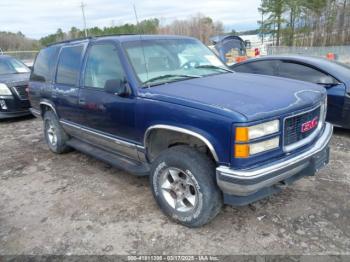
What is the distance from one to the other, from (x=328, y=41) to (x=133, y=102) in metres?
27.5

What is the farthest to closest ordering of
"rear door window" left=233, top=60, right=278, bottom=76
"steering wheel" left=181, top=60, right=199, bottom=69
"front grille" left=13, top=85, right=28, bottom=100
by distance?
1. "front grille" left=13, top=85, right=28, bottom=100
2. "rear door window" left=233, top=60, right=278, bottom=76
3. "steering wheel" left=181, top=60, right=199, bottom=69

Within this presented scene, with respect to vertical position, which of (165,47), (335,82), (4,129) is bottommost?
(4,129)

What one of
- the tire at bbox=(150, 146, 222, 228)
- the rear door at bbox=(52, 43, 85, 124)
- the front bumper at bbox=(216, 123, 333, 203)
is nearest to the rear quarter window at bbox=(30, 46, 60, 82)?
the rear door at bbox=(52, 43, 85, 124)

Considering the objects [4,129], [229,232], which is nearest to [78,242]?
[229,232]

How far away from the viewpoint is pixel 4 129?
7586mm

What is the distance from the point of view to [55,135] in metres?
5.38

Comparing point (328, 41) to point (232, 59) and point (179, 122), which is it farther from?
point (179, 122)

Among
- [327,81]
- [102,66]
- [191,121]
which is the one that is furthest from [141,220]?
[327,81]

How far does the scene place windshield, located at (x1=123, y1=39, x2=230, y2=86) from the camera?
11.5 ft

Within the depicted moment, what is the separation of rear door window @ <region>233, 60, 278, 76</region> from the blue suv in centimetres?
235

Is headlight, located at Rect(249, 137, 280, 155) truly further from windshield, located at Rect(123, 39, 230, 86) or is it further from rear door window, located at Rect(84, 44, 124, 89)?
rear door window, located at Rect(84, 44, 124, 89)

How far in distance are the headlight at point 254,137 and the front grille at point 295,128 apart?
0.16 metres

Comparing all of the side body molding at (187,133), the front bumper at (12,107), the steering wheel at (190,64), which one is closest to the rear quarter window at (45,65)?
the steering wheel at (190,64)

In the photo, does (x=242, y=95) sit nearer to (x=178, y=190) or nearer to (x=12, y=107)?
(x=178, y=190)
